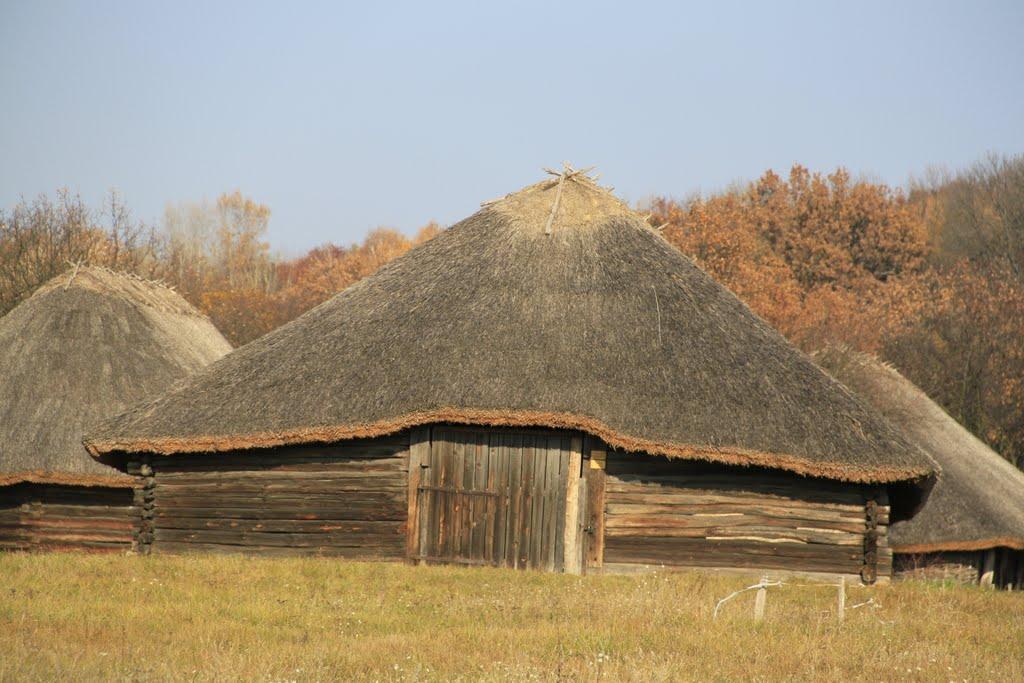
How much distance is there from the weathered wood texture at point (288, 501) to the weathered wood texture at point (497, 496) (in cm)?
60

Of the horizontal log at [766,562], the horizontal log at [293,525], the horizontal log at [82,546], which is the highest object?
the horizontal log at [293,525]

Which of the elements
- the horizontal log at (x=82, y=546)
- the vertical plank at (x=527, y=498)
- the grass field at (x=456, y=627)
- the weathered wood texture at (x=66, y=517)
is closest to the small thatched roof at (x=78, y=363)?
the weathered wood texture at (x=66, y=517)

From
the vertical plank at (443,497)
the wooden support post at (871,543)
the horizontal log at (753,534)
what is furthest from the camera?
the vertical plank at (443,497)

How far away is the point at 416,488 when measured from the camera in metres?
19.2

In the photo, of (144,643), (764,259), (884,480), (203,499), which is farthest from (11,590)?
(764,259)

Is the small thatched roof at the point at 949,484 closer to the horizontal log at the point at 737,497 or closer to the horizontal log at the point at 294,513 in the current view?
the horizontal log at the point at 737,497

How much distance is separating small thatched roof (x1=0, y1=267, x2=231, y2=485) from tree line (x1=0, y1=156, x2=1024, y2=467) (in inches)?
426

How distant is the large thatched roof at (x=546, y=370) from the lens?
1833 centimetres

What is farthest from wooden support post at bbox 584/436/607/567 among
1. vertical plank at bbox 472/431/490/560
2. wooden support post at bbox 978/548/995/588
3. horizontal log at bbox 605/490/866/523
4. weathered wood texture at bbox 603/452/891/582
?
wooden support post at bbox 978/548/995/588

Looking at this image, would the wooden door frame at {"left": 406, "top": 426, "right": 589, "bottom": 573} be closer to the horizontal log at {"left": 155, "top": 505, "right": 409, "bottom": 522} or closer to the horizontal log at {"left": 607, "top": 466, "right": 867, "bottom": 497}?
the horizontal log at {"left": 607, "top": 466, "right": 867, "bottom": 497}

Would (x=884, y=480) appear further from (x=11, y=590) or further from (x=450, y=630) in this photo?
(x=11, y=590)

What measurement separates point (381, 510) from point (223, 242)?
7260 centimetres

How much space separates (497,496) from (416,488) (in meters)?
1.30

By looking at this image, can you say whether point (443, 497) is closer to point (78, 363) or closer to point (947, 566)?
point (78, 363)
